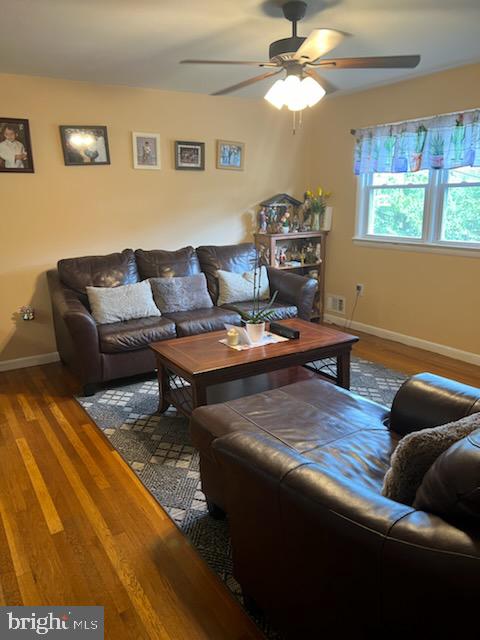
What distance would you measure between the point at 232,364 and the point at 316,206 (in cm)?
305

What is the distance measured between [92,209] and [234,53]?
5.85 ft

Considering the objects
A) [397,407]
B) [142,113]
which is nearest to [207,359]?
[397,407]

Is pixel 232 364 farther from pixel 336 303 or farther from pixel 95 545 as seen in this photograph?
pixel 336 303

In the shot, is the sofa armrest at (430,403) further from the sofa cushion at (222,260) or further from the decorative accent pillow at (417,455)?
the sofa cushion at (222,260)

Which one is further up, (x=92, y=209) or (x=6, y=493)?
(x=92, y=209)

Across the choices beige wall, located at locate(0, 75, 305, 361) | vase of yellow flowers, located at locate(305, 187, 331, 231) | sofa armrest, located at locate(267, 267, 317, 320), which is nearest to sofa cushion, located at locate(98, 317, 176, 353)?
beige wall, located at locate(0, 75, 305, 361)

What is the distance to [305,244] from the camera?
5.32 m

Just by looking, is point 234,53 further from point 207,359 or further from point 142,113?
point 207,359

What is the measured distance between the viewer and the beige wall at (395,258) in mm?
3871

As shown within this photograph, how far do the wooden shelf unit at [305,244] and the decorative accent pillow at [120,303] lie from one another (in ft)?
5.29

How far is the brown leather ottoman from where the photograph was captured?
1.79 metres

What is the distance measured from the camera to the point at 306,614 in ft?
4.20

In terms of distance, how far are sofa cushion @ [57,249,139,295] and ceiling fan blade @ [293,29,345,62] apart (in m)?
2.20

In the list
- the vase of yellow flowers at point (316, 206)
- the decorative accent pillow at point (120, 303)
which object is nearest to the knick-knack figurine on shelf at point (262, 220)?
the vase of yellow flowers at point (316, 206)
